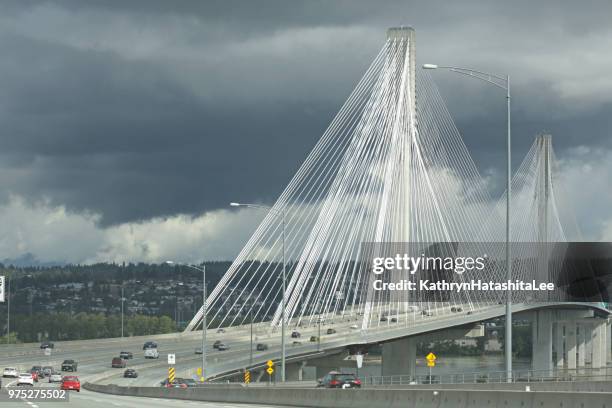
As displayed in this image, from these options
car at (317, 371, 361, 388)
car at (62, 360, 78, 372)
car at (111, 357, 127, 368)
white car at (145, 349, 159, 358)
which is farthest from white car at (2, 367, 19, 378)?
car at (317, 371, 361, 388)

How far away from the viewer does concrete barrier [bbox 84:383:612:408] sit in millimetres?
23719

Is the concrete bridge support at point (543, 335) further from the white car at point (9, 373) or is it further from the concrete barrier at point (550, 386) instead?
the concrete barrier at point (550, 386)

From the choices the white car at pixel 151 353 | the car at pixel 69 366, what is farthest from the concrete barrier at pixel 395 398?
the white car at pixel 151 353

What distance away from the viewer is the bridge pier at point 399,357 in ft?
315

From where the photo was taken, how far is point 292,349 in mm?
94875

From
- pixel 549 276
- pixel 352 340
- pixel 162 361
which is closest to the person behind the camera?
pixel 352 340

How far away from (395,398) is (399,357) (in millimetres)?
63650

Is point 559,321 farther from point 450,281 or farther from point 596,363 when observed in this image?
point 450,281

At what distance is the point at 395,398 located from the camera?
33.7 metres

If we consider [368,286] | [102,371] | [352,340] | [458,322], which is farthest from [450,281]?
[102,371]

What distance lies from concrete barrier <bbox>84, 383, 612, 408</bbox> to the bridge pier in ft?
135

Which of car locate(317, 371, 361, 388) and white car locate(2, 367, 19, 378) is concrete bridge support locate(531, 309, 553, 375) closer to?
white car locate(2, 367, 19, 378)

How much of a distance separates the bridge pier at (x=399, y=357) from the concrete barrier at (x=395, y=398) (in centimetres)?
Answer: 4122

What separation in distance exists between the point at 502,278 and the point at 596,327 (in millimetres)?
46442
